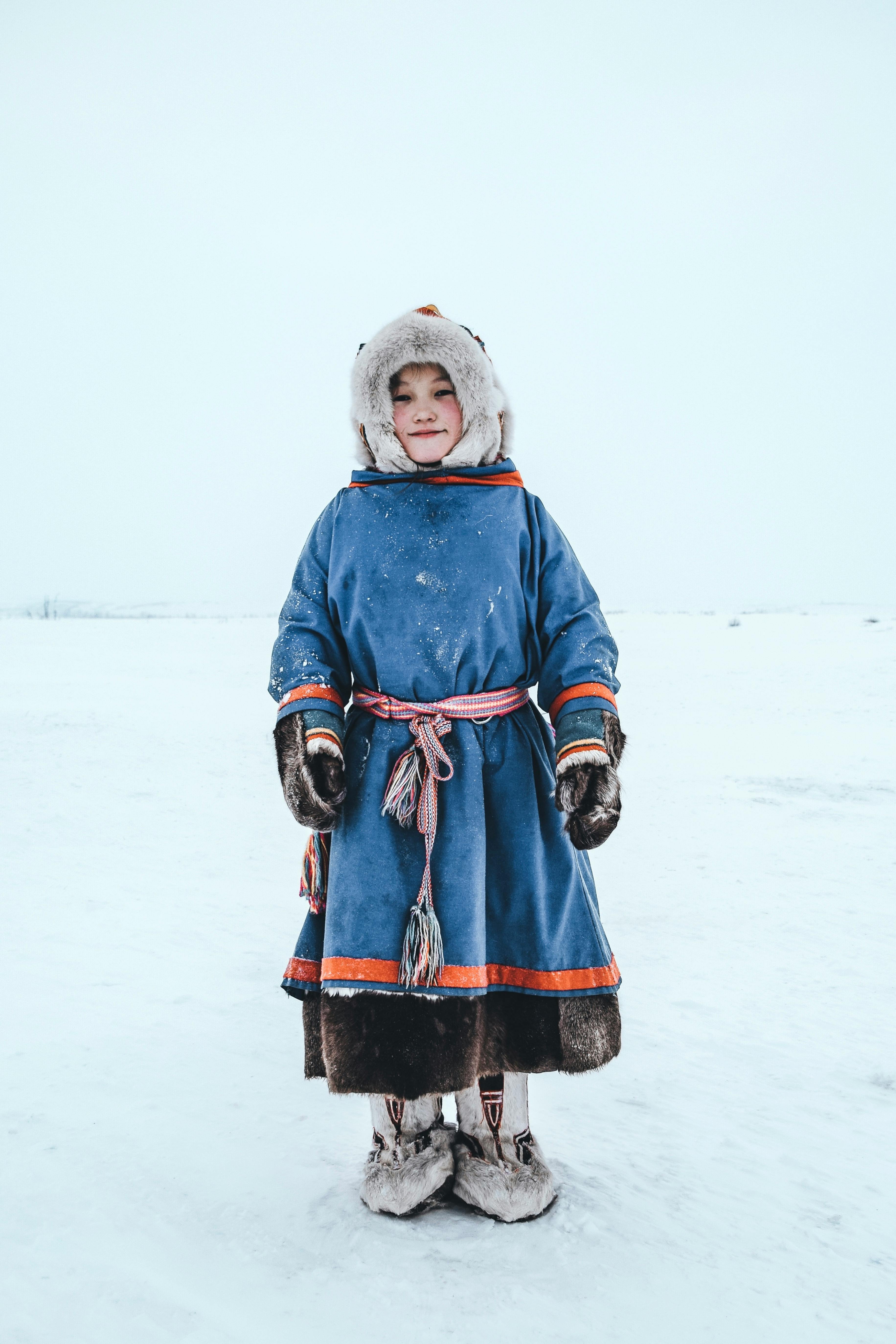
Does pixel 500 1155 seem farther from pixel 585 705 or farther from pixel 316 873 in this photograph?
pixel 585 705

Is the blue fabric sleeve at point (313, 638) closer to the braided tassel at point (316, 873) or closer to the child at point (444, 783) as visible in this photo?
the child at point (444, 783)

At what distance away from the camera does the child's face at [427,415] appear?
1.67 m

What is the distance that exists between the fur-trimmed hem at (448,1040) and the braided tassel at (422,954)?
Result: 4 centimetres

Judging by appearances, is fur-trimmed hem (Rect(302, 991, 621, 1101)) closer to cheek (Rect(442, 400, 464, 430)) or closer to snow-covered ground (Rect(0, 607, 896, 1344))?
snow-covered ground (Rect(0, 607, 896, 1344))

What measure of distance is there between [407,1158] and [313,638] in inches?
36.8

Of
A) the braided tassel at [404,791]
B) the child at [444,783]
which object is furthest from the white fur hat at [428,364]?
the braided tassel at [404,791]

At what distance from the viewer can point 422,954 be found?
1400 millimetres

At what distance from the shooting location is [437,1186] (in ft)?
4.99

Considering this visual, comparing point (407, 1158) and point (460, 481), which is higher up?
point (460, 481)

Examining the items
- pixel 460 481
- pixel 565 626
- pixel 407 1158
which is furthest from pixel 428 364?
pixel 407 1158

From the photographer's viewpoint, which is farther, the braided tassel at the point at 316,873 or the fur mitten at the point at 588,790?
the braided tassel at the point at 316,873

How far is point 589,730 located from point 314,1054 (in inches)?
29.6

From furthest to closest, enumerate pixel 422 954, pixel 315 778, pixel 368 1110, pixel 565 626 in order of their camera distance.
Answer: pixel 368 1110 < pixel 565 626 < pixel 315 778 < pixel 422 954

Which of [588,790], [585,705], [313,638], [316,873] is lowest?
[316,873]
